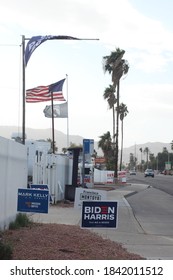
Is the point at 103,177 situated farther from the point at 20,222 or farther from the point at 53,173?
the point at 20,222

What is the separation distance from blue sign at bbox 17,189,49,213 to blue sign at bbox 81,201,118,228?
5.77 ft

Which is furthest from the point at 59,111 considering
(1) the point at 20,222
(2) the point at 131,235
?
(1) the point at 20,222

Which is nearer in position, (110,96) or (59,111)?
(59,111)

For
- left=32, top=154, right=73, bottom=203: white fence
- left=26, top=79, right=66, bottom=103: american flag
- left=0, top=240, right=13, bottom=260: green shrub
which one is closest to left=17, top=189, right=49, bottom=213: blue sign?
left=0, top=240, right=13, bottom=260: green shrub

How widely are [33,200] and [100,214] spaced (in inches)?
86.6

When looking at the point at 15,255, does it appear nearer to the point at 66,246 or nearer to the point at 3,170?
the point at 66,246

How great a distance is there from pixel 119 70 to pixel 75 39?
35228 millimetres

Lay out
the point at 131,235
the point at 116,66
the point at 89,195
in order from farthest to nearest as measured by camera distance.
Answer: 1. the point at 116,66
2. the point at 131,235
3. the point at 89,195

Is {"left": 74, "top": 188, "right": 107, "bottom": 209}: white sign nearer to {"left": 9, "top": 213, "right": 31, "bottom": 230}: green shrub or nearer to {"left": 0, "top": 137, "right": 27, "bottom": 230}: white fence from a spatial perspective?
{"left": 9, "top": 213, "right": 31, "bottom": 230}: green shrub

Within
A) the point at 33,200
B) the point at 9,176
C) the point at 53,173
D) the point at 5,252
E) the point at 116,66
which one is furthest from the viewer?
the point at 116,66

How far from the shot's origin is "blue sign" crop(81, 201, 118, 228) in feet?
33.9

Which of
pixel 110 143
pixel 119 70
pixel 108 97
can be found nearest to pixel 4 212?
pixel 119 70

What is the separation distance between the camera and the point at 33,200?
39.4 ft

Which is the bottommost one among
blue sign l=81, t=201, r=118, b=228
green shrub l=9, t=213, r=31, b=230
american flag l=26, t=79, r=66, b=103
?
green shrub l=9, t=213, r=31, b=230
